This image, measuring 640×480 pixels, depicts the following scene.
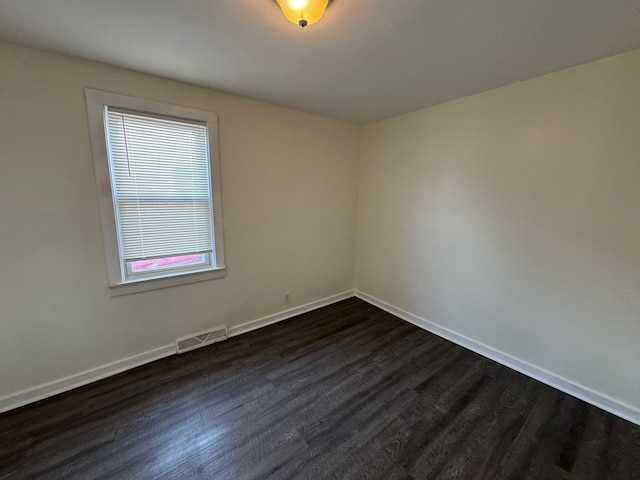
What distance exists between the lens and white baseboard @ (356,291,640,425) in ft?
5.78

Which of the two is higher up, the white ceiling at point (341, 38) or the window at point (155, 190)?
the white ceiling at point (341, 38)

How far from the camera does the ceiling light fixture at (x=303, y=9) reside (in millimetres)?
1152

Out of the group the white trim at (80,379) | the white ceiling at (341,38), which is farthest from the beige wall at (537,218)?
the white trim at (80,379)

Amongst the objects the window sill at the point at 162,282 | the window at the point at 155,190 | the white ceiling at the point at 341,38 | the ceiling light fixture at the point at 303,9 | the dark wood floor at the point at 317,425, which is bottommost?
the dark wood floor at the point at 317,425

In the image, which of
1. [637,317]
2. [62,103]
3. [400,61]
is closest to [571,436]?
[637,317]

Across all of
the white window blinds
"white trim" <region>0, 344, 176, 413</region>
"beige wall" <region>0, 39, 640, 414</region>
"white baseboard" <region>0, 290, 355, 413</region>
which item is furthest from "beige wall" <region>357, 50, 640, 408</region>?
"white trim" <region>0, 344, 176, 413</region>

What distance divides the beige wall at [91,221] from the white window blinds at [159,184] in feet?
0.53

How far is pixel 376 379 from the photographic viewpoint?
2086mm

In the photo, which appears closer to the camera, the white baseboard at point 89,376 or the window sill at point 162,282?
the white baseboard at point 89,376

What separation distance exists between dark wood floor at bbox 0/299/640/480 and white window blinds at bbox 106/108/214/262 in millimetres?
1078

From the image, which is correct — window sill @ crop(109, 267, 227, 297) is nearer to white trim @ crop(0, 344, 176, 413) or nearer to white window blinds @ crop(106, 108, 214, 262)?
white window blinds @ crop(106, 108, 214, 262)

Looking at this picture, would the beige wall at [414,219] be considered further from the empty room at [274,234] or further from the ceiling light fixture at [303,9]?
the ceiling light fixture at [303,9]

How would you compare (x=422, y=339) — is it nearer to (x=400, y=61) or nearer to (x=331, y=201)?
(x=331, y=201)

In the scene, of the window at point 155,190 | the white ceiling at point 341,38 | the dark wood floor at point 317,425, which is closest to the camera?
the white ceiling at point 341,38
